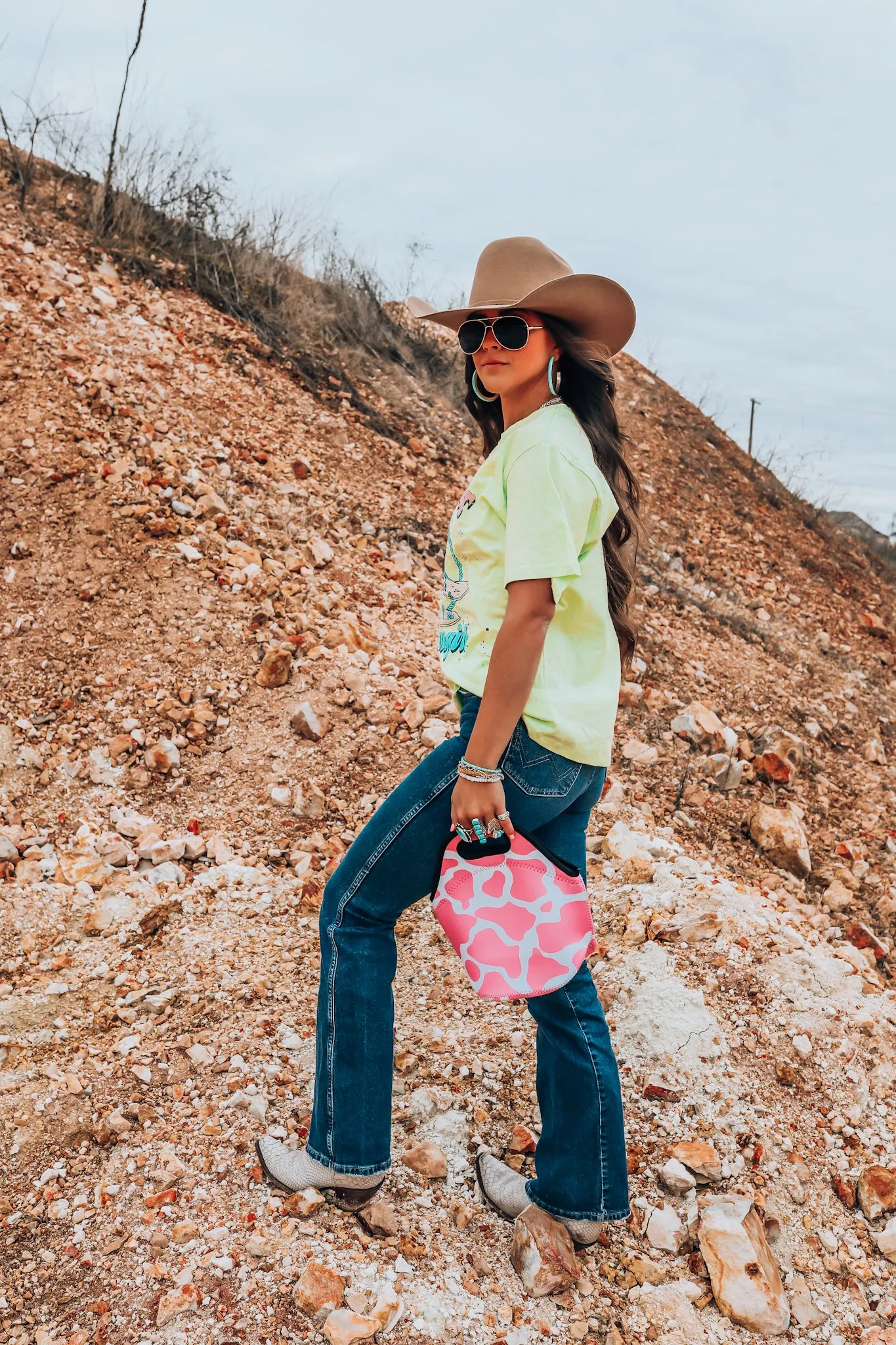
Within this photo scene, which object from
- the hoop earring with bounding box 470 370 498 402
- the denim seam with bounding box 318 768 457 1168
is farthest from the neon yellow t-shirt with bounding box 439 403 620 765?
the denim seam with bounding box 318 768 457 1168

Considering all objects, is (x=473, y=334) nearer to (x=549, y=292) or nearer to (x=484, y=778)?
(x=549, y=292)

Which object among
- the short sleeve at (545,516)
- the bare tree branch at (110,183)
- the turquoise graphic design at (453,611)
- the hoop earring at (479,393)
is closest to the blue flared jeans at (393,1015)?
the turquoise graphic design at (453,611)

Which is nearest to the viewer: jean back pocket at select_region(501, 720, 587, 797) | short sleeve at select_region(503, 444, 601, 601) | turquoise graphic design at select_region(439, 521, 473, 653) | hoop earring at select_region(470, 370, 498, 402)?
short sleeve at select_region(503, 444, 601, 601)

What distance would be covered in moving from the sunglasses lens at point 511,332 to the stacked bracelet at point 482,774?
721 mm

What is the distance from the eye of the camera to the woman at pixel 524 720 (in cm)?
146

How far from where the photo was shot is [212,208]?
665 centimetres

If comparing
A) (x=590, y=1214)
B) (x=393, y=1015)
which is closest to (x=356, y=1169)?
(x=393, y=1015)

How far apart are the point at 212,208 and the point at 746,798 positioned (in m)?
5.66

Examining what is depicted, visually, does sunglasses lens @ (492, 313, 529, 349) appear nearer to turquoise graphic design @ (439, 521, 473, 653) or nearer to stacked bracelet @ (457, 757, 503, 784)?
turquoise graphic design @ (439, 521, 473, 653)

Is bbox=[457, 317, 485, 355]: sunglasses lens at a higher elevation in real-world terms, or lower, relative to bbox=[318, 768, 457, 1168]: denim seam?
higher

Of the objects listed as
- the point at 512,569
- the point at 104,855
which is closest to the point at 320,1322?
the point at 512,569

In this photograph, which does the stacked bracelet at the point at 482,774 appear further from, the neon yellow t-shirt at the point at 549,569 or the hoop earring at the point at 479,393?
the hoop earring at the point at 479,393

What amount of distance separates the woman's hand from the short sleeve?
12.8 inches

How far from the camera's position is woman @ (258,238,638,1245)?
4.78 ft
